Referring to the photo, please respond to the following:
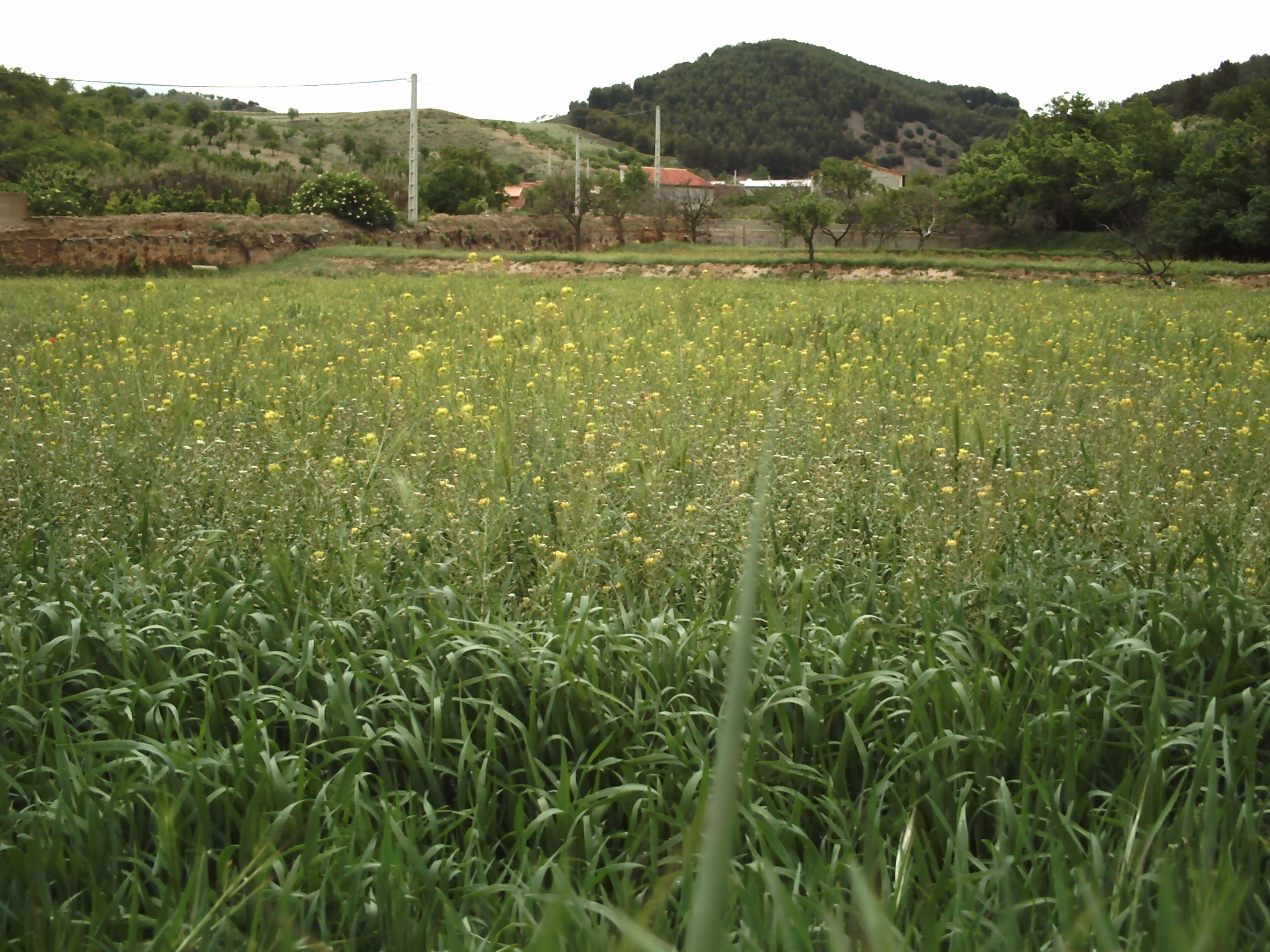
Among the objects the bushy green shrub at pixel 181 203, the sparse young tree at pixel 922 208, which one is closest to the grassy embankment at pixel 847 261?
the bushy green shrub at pixel 181 203

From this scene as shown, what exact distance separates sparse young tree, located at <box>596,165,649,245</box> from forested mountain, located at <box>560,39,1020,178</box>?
39.7 meters

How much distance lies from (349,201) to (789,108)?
63.5m

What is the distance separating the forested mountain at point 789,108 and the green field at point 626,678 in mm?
80960

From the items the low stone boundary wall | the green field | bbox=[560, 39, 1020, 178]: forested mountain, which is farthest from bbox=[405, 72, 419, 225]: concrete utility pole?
bbox=[560, 39, 1020, 178]: forested mountain

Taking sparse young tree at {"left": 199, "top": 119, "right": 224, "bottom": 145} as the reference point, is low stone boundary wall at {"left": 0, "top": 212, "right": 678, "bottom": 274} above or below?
below

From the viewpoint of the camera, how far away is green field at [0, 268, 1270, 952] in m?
1.61

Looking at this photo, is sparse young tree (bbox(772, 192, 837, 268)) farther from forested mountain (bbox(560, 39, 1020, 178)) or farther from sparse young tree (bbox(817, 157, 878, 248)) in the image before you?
forested mountain (bbox(560, 39, 1020, 178))

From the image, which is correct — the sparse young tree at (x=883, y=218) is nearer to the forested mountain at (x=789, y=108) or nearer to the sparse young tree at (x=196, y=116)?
the forested mountain at (x=789, y=108)

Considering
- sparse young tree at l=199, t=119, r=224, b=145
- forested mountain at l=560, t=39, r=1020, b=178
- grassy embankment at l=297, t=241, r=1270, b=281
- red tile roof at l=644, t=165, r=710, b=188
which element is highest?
forested mountain at l=560, t=39, r=1020, b=178

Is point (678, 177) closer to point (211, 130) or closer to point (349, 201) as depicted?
point (211, 130)

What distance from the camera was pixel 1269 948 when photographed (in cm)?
146

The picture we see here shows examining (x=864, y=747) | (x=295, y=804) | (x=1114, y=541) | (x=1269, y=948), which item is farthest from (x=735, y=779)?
(x=1114, y=541)

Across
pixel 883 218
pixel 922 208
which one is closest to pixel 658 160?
pixel 883 218

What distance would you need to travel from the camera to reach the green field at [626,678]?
161cm
